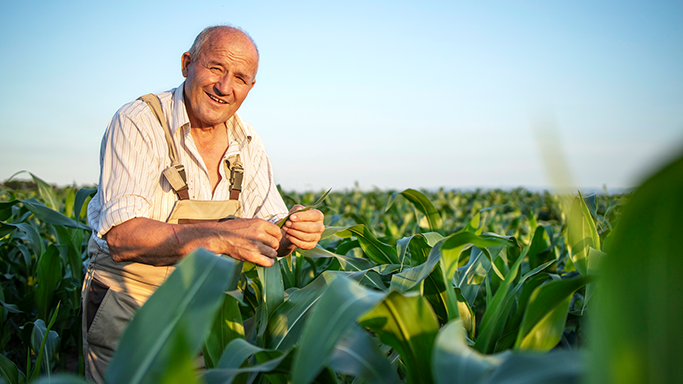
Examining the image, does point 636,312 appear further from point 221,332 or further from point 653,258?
point 221,332

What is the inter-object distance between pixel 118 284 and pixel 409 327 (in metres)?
1.49

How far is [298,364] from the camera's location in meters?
0.55

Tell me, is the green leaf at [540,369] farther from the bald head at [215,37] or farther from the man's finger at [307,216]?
the bald head at [215,37]

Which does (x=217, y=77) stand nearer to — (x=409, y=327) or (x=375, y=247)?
(x=375, y=247)

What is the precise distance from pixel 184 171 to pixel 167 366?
1.45 meters

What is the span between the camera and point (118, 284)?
1.73m

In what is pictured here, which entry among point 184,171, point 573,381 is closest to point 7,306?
point 184,171

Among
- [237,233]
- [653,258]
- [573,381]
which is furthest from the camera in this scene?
[237,233]

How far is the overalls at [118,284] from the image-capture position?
167 cm

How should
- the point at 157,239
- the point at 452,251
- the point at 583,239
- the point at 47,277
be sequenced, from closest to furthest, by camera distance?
the point at 452,251, the point at 583,239, the point at 157,239, the point at 47,277

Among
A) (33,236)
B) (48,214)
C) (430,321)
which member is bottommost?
(430,321)

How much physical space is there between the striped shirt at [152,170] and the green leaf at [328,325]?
110 cm

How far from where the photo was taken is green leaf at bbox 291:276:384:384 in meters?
0.54

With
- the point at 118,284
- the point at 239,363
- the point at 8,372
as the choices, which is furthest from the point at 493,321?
the point at 118,284
